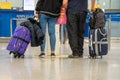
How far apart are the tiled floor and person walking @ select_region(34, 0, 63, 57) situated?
40 centimetres

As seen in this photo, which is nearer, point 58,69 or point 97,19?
point 58,69

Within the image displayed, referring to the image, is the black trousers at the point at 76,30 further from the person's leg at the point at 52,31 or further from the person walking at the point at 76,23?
the person's leg at the point at 52,31

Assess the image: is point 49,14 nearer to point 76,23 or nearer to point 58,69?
point 76,23

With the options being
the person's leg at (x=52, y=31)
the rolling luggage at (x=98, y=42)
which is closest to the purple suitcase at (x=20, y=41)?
the person's leg at (x=52, y=31)

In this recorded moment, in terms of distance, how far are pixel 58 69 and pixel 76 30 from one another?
174cm

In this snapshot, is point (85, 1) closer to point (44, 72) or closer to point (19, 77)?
point (44, 72)

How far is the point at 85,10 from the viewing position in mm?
7629

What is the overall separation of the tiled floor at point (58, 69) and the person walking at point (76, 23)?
0.25 meters

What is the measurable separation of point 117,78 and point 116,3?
45.0 ft

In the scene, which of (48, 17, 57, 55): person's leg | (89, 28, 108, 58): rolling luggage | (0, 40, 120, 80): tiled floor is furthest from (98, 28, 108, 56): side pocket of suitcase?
(48, 17, 57, 55): person's leg

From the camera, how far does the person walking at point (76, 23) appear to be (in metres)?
7.55

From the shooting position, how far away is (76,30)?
298 inches

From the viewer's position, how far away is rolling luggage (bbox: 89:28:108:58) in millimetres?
7395

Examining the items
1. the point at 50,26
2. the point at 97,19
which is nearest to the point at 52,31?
the point at 50,26
